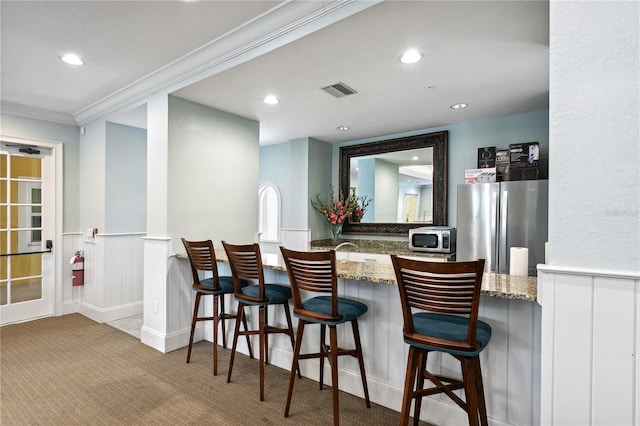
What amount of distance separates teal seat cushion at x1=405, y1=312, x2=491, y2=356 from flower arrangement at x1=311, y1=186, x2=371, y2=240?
307cm

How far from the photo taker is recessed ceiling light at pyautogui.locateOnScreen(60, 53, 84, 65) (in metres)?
2.67

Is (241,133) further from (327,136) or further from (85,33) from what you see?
(85,33)

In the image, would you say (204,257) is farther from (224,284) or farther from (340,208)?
(340,208)

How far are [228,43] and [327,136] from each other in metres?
2.43

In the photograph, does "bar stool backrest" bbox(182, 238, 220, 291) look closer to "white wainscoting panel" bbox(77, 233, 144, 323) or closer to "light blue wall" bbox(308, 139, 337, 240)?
"white wainscoting panel" bbox(77, 233, 144, 323)

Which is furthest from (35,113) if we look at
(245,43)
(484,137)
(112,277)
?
(484,137)

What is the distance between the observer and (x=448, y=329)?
62.2 inches

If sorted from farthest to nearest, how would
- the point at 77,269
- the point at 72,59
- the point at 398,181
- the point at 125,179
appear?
the point at 398,181 → the point at 77,269 → the point at 125,179 → the point at 72,59

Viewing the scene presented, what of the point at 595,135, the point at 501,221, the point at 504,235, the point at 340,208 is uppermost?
the point at 595,135

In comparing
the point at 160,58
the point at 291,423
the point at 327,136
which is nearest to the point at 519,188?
the point at 327,136

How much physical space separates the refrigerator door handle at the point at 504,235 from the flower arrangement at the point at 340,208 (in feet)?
6.26

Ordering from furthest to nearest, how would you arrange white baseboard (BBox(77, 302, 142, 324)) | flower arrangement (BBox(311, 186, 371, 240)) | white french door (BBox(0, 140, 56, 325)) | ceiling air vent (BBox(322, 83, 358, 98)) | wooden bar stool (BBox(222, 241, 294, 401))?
flower arrangement (BBox(311, 186, 371, 240)), white baseboard (BBox(77, 302, 142, 324)), white french door (BBox(0, 140, 56, 325)), ceiling air vent (BBox(322, 83, 358, 98)), wooden bar stool (BBox(222, 241, 294, 401))

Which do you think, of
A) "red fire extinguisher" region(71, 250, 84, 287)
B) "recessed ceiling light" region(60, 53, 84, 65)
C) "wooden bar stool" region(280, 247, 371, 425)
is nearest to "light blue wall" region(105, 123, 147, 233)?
"red fire extinguisher" region(71, 250, 84, 287)

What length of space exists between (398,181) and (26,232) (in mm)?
4754
